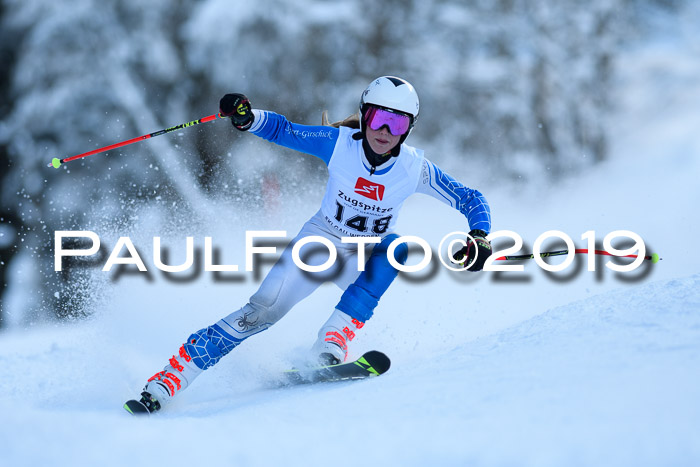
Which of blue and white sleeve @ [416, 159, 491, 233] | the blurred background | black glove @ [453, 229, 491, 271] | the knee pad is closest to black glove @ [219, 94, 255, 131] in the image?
blue and white sleeve @ [416, 159, 491, 233]

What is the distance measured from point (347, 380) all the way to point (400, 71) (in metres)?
10.1

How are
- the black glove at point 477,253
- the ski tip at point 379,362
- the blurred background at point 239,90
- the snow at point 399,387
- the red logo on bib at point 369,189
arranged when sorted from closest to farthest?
1. the snow at point 399,387
2. the ski tip at point 379,362
3. the black glove at point 477,253
4. the red logo on bib at point 369,189
5. the blurred background at point 239,90

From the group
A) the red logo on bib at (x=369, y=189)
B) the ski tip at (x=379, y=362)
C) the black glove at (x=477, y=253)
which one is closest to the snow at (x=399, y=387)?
the ski tip at (x=379, y=362)

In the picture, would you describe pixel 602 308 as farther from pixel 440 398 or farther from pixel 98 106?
pixel 98 106

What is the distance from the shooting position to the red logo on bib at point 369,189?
3428 mm

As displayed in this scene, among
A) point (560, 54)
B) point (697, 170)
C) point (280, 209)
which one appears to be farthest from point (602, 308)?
point (560, 54)

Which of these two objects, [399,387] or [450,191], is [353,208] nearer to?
[450,191]

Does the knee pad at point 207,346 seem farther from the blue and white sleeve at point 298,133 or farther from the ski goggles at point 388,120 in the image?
the ski goggles at point 388,120

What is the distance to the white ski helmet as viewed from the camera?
130 inches

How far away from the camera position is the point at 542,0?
42.1 feet

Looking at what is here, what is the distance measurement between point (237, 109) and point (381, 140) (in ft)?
2.41

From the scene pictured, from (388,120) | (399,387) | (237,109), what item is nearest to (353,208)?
(388,120)

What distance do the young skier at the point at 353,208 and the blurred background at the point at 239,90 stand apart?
654 cm

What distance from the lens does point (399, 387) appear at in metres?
2.65
